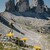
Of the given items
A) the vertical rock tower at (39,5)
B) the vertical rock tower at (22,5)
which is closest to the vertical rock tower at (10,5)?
the vertical rock tower at (22,5)

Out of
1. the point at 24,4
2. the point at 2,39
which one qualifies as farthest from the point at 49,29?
the point at 2,39

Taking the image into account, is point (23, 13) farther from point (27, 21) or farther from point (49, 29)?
point (49, 29)

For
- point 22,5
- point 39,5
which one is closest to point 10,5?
point 22,5

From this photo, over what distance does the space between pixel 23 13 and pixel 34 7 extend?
1410 centimetres

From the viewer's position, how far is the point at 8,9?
15925cm

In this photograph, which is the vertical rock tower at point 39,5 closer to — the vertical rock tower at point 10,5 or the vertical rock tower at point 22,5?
the vertical rock tower at point 22,5

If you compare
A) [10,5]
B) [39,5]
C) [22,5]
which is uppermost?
[10,5]

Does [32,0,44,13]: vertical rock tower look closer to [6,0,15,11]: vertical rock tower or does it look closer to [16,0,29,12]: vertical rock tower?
[16,0,29,12]: vertical rock tower

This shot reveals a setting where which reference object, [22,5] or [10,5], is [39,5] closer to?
[22,5]

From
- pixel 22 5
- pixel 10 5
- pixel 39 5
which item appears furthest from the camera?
pixel 39 5

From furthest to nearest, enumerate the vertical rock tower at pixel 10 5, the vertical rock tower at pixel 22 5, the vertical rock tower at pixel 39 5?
1. the vertical rock tower at pixel 39 5
2. the vertical rock tower at pixel 22 5
3. the vertical rock tower at pixel 10 5

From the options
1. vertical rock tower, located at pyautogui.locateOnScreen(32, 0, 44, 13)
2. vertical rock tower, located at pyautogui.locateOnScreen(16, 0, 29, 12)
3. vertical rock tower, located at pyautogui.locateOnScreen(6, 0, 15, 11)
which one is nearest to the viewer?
vertical rock tower, located at pyautogui.locateOnScreen(6, 0, 15, 11)

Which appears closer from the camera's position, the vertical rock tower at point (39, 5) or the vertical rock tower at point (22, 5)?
the vertical rock tower at point (22, 5)

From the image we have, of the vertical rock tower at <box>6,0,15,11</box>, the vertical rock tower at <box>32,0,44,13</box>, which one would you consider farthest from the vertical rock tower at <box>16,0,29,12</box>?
the vertical rock tower at <box>6,0,15,11</box>
